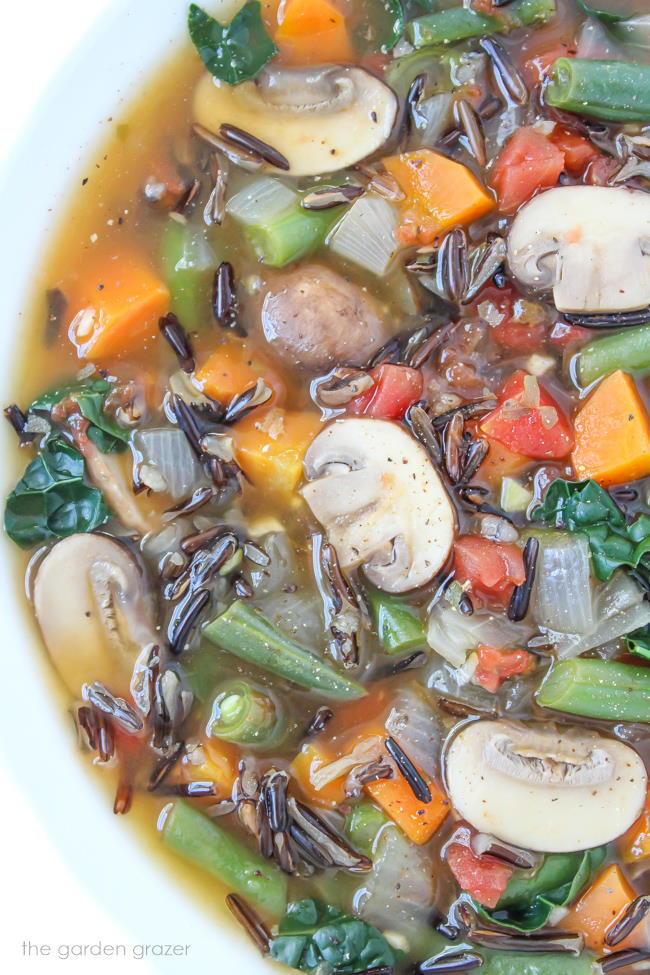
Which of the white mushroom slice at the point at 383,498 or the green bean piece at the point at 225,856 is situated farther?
the green bean piece at the point at 225,856

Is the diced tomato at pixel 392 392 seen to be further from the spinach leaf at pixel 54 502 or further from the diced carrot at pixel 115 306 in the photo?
the spinach leaf at pixel 54 502

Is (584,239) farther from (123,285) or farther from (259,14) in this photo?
(123,285)

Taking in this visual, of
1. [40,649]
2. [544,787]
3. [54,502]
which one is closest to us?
[544,787]

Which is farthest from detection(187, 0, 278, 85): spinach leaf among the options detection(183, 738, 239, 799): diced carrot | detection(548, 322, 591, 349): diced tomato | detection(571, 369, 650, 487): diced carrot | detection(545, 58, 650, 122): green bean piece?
detection(183, 738, 239, 799): diced carrot

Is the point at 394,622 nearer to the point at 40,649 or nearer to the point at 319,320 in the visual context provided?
the point at 319,320

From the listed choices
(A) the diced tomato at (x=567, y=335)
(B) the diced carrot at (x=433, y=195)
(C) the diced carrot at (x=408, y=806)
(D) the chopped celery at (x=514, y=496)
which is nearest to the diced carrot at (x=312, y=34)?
(B) the diced carrot at (x=433, y=195)

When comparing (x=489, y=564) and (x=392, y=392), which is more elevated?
(x=392, y=392)

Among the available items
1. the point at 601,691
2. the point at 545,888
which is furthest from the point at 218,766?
the point at 601,691
